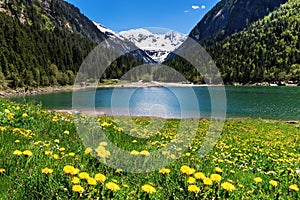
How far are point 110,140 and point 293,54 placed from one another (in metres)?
195

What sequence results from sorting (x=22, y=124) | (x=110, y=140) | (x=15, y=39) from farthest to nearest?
1. (x=15, y=39)
2. (x=22, y=124)
3. (x=110, y=140)

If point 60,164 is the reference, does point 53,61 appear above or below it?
above

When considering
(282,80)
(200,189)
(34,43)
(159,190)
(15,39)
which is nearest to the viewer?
(200,189)

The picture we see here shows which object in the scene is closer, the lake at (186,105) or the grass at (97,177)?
the grass at (97,177)

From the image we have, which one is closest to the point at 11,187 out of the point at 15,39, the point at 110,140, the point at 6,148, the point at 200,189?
the point at 6,148

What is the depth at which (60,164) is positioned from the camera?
3.72 m

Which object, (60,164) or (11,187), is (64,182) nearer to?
(11,187)

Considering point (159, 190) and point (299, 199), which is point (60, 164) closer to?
point (159, 190)

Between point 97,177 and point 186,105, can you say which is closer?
point 97,177

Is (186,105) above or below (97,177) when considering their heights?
above

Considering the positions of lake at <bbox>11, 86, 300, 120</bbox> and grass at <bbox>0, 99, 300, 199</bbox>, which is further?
lake at <bbox>11, 86, 300, 120</bbox>

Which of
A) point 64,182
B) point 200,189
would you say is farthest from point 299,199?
point 64,182

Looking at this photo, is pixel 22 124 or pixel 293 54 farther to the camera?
pixel 293 54

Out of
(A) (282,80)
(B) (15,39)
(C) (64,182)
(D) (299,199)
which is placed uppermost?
(B) (15,39)
